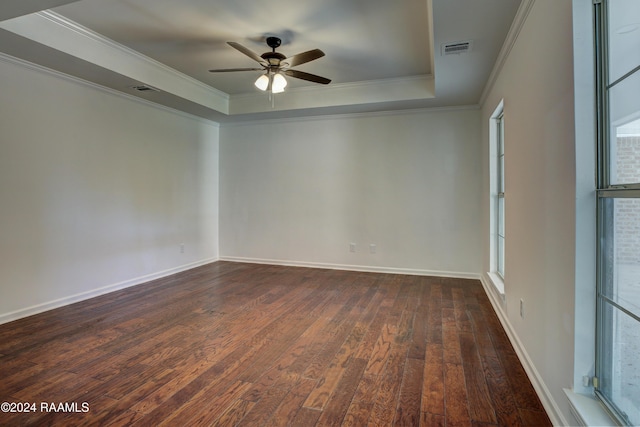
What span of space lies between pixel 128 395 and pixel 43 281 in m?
2.26

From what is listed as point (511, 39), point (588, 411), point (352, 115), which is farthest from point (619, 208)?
point (352, 115)

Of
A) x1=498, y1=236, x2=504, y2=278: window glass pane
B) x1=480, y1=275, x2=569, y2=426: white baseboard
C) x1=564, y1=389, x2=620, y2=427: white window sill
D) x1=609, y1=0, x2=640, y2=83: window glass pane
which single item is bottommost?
x1=480, y1=275, x2=569, y2=426: white baseboard

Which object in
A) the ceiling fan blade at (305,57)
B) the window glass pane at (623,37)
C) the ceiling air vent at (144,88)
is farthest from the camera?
the ceiling air vent at (144,88)

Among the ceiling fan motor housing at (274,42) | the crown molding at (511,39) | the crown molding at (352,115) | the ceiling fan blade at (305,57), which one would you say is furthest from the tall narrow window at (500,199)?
the ceiling fan motor housing at (274,42)

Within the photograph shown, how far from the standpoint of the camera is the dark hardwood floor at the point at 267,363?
5.80 feet

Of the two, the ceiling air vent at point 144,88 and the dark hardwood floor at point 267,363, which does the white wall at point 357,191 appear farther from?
the ceiling air vent at point 144,88

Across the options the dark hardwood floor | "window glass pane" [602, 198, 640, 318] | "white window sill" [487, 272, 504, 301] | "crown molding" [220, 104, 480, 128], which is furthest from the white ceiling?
the dark hardwood floor

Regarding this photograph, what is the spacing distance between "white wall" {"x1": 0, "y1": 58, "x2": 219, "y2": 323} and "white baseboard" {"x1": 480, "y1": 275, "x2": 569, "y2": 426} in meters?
4.31

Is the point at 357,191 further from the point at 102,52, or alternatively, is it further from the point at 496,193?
the point at 102,52

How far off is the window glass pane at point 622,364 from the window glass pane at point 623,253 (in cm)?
4

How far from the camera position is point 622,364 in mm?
1262

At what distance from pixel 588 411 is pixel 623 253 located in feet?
2.11

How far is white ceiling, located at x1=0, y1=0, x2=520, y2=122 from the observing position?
264 cm

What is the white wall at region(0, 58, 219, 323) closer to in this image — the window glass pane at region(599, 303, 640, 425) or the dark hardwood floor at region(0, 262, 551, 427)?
the dark hardwood floor at region(0, 262, 551, 427)
